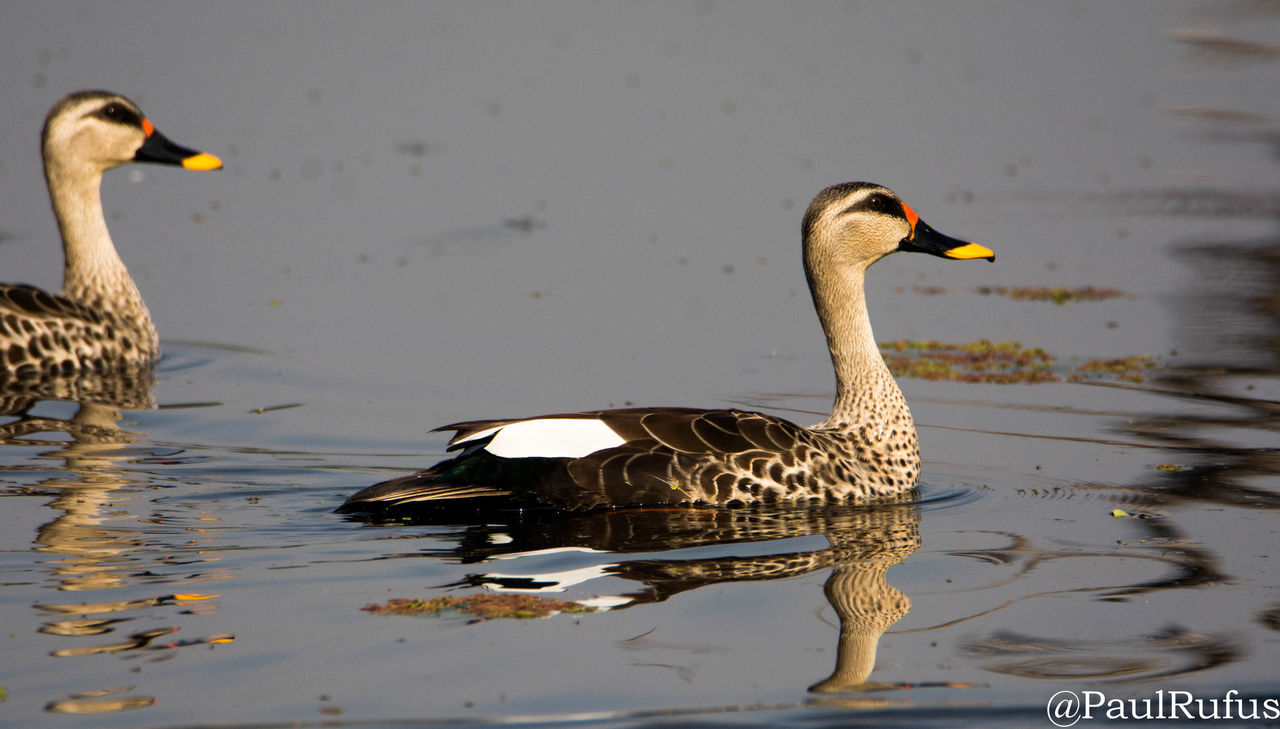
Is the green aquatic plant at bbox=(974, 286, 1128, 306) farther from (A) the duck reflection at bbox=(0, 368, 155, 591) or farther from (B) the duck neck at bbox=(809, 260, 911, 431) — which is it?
(A) the duck reflection at bbox=(0, 368, 155, 591)

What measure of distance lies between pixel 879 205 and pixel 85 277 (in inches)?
277

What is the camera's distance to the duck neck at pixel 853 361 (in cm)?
905

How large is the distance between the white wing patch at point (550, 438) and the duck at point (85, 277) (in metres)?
5.04

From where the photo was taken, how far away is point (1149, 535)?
8.09 meters

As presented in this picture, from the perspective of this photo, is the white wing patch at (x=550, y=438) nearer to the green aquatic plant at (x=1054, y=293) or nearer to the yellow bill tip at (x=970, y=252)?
the yellow bill tip at (x=970, y=252)

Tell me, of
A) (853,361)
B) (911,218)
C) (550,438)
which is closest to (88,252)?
(550,438)

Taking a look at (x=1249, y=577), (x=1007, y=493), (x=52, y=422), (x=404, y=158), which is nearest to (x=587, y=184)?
(x=404, y=158)

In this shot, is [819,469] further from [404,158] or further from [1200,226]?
[404,158]

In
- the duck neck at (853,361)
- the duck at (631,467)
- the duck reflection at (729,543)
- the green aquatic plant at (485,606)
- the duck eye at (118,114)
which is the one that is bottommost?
the green aquatic plant at (485,606)

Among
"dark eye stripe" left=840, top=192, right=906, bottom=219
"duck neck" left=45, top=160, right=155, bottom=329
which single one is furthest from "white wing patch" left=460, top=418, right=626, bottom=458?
"duck neck" left=45, top=160, right=155, bottom=329

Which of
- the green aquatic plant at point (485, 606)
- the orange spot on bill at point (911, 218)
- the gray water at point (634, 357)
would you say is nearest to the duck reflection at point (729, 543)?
the gray water at point (634, 357)

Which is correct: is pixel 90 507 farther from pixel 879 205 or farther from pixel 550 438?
pixel 879 205

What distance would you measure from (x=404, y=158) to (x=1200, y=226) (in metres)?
9.75

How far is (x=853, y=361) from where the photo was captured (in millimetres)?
9297
